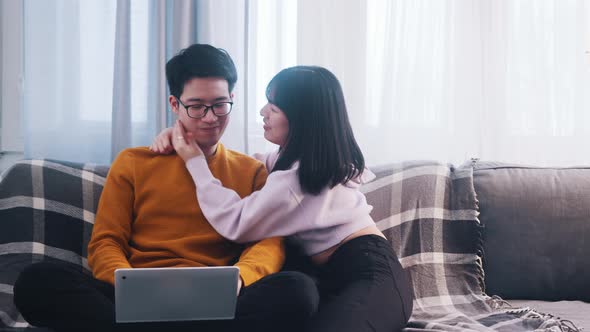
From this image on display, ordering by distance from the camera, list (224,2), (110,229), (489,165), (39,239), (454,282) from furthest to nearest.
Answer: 1. (224,2)
2. (489,165)
3. (454,282)
4. (39,239)
5. (110,229)

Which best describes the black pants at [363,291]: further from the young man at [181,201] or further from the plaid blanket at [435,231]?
the plaid blanket at [435,231]

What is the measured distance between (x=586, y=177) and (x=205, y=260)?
4.16 ft

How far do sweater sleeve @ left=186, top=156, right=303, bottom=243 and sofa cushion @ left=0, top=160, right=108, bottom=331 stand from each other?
401mm

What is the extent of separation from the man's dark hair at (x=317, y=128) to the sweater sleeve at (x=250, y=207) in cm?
6

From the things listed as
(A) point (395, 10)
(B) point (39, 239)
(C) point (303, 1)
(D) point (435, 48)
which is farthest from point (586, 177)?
(B) point (39, 239)

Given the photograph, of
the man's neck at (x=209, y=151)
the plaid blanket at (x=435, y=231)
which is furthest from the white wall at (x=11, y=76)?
the plaid blanket at (x=435, y=231)

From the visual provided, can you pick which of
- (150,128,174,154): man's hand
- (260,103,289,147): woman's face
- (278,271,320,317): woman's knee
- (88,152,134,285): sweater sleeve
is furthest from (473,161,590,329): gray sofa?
(88,152,134,285): sweater sleeve

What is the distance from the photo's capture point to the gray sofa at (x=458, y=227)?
6.29 ft

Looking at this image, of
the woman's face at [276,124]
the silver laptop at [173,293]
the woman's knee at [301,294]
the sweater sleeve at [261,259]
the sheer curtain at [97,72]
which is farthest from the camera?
the sheer curtain at [97,72]

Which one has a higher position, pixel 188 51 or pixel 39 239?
pixel 188 51

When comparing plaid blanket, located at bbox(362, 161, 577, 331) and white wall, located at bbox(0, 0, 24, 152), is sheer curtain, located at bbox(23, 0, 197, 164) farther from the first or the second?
plaid blanket, located at bbox(362, 161, 577, 331)

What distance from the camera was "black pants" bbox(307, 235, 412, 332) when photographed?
1.48 m

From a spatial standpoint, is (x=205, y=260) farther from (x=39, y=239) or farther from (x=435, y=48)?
(x=435, y=48)

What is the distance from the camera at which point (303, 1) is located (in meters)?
2.52
